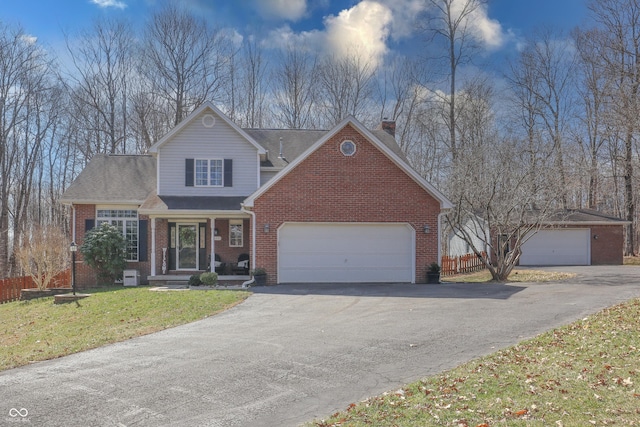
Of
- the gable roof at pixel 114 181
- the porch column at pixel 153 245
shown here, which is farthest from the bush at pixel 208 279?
the gable roof at pixel 114 181

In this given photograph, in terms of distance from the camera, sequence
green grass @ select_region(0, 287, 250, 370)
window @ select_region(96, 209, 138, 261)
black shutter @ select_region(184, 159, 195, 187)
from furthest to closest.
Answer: window @ select_region(96, 209, 138, 261) < black shutter @ select_region(184, 159, 195, 187) < green grass @ select_region(0, 287, 250, 370)

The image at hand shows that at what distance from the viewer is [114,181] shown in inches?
846

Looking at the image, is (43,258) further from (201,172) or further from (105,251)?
(201,172)

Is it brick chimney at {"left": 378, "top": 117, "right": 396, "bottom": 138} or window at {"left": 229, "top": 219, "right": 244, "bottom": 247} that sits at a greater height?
brick chimney at {"left": 378, "top": 117, "right": 396, "bottom": 138}

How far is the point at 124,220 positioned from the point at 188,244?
2.85 meters

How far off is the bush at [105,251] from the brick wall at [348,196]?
237 inches

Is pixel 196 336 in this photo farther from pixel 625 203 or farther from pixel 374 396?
pixel 625 203

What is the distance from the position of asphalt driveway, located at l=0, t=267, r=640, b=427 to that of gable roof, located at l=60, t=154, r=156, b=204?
9.78 m

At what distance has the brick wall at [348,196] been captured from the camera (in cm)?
1767

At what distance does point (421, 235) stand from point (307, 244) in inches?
161

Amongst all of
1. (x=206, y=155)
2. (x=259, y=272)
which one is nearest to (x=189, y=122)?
(x=206, y=155)

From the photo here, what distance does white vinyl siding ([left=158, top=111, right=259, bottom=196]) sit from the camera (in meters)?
20.4

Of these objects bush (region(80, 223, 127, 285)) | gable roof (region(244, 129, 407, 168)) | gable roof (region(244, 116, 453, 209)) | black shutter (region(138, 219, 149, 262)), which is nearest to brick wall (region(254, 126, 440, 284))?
gable roof (region(244, 116, 453, 209))

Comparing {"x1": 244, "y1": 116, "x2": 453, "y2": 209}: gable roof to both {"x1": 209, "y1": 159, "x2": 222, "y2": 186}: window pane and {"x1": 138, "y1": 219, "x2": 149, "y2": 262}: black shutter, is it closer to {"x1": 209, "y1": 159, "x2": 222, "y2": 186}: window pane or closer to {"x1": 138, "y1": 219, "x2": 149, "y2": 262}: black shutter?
{"x1": 209, "y1": 159, "x2": 222, "y2": 186}: window pane
